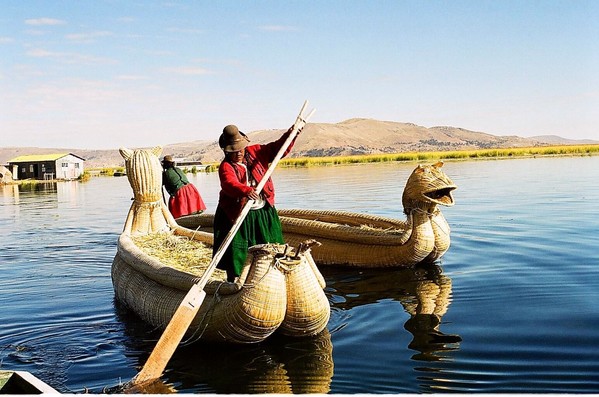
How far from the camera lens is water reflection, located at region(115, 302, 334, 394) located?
4969 mm

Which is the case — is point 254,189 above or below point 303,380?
above

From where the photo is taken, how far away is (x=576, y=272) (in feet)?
28.3

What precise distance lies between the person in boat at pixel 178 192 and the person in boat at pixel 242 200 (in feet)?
20.1

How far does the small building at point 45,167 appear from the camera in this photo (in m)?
53.2

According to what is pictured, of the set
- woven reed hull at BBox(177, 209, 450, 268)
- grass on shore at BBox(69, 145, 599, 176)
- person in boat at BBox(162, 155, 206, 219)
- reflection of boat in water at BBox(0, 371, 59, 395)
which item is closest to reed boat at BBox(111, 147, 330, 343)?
reflection of boat in water at BBox(0, 371, 59, 395)

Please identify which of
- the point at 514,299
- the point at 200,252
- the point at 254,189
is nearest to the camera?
the point at 254,189

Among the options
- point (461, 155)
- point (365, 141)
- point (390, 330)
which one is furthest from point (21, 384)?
point (365, 141)

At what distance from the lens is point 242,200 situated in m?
5.73

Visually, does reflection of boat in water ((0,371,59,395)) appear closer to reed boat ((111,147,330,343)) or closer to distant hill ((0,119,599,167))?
reed boat ((111,147,330,343))

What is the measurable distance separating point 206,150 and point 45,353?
6428 inches

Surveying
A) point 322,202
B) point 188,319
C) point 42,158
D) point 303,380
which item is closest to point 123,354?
point 188,319

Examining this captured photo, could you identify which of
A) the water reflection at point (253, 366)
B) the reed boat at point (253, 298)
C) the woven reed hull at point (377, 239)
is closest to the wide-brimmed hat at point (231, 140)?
the reed boat at point (253, 298)

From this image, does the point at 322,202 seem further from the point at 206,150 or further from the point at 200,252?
the point at 206,150

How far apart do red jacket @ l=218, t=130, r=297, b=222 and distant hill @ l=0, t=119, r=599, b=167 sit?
129570 millimetres
